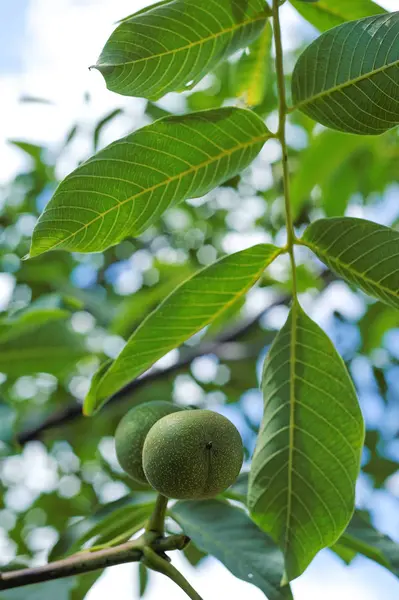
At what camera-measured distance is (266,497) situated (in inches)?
42.6

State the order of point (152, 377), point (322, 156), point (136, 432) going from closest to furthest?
point (136, 432)
point (322, 156)
point (152, 377)

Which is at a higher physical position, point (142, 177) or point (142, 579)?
point (142, 177)

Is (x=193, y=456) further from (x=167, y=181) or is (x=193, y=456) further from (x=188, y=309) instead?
(x=167, y=181)

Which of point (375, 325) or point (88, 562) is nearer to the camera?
point (88, 562)

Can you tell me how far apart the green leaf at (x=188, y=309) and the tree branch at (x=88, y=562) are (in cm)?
24

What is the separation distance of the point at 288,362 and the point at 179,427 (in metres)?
0.20

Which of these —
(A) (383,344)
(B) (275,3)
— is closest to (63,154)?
(A) (383,344)

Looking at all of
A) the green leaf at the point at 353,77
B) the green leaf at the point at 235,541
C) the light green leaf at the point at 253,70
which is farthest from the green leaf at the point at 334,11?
the green leaf at the point at 235,541

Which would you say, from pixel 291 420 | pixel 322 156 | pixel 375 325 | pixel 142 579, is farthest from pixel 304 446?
pixel 375 325

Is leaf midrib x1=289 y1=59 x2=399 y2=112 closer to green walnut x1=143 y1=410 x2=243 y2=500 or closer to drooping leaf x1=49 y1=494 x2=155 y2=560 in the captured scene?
green walnut x1=143 y1=410 x2=243 y2=500

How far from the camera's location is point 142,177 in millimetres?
962

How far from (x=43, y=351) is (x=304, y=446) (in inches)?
37.3

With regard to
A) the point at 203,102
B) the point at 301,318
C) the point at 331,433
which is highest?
the point at 203,102

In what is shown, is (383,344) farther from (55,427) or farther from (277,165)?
(55,427)
